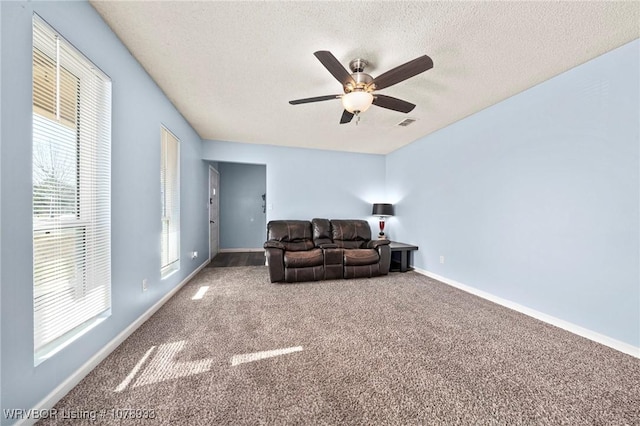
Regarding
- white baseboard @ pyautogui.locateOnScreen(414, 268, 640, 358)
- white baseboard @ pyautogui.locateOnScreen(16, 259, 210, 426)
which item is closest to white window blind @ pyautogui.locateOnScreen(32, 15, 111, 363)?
white baseboard @ pyautogui.locateOnScreen(16, 259, 210, 426)

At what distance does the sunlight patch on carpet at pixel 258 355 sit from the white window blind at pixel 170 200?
1.66 meters

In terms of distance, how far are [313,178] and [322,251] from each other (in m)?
1.83

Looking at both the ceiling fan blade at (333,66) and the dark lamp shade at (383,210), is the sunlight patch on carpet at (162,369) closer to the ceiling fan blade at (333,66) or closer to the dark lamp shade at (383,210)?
the ceiling fan blade at (333,66)

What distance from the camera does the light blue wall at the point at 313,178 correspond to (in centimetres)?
455

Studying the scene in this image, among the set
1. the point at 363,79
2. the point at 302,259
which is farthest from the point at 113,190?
the point at 302,259

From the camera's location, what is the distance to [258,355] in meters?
1.71

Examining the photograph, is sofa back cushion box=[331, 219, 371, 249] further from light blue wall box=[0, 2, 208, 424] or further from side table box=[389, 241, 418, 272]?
light blue wall box=[0, 2, 208, 424]

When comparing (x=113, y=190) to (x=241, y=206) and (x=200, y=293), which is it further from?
(x=241, y=206)

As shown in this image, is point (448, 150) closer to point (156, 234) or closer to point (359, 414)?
point (359, 414)

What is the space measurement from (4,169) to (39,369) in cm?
102

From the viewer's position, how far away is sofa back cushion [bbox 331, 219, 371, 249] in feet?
14.3

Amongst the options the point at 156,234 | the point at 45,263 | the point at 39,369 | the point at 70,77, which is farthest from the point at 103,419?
the point at 70,77

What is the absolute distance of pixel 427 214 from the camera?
13.0ft

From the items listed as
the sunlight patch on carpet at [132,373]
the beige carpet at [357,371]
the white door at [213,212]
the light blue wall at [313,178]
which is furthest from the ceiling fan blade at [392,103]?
the white door at [213,212]
